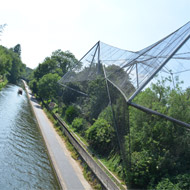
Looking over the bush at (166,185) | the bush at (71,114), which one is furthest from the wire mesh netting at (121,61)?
the bush at (166,185)

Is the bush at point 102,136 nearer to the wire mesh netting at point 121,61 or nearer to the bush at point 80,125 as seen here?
the wire mesh netting at point 121,61

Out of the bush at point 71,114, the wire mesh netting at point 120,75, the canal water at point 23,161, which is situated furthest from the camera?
the bush at point 71,114

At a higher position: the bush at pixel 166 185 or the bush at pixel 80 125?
the bush at pixel 166 185

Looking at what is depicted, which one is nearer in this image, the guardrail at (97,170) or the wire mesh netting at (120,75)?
the wire mesh netting at (120,75)

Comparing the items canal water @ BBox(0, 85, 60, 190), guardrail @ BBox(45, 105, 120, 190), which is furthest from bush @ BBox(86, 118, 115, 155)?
canal water @ BBox(0, 85, 60, 190)

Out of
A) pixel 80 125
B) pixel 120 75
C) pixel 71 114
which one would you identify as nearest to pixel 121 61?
pixel 120 75

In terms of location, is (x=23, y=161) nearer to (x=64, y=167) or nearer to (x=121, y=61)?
(x=64, y=167)

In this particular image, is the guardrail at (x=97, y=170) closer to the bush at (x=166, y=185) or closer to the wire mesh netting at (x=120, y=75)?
the wire mesh netting at (x=120, y=75)

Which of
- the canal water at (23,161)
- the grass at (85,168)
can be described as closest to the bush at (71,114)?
the grass at (85,168)

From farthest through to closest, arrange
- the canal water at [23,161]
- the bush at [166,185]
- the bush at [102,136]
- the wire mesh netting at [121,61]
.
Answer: the bush at [102,136] → the canal water at [23,161] → the wire mesh netting at [121,61] → the bush at [166,185]

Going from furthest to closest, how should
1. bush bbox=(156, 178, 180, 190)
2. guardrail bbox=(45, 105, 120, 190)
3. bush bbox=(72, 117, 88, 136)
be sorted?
bush bbox=(72, 117, 88, 136), guardrail bbox=(45, 105, 120, 190), bush bbox=(156, 178, 180, 190)

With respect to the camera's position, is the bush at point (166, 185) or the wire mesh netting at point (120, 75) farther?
the wire mesh netting at point (120, 75)

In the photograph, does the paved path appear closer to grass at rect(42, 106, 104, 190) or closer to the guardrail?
grass at rect(42, 106, 104, 190)

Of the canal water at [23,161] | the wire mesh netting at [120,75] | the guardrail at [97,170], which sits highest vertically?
the wire mesh netting at [120,75]
